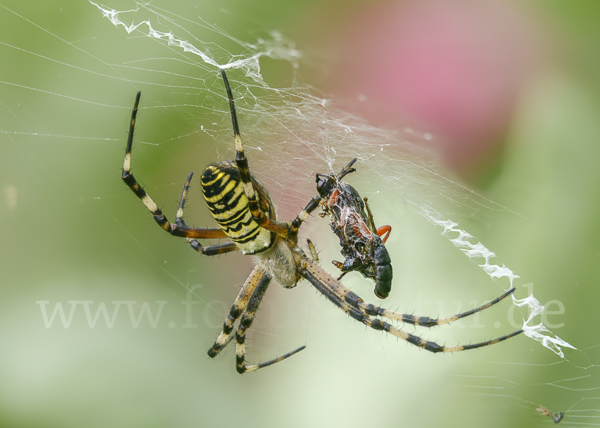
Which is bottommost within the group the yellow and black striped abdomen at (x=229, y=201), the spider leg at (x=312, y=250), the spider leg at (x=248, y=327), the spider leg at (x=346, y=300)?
the spider leg at (x=248, y=327)

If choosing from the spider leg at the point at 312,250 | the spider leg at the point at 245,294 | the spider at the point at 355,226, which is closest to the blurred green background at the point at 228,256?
the spider leg at the point at 245,294

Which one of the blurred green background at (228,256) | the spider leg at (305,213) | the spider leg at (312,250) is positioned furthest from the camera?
the spider leg at (312,250)

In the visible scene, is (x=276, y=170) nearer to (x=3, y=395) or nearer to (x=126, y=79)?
(x=126, y=79)

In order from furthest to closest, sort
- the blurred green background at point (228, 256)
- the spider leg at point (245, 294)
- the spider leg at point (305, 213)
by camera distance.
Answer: the spider leg at point (245, 294), the spider leg at point (305, 213), the blurred green background at point (228, 256)

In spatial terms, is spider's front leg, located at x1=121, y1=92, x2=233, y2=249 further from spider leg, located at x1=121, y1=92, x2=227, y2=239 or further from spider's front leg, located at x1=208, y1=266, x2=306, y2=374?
spider's front leg, located at x1=208, y1=266, x2=306, y2=374

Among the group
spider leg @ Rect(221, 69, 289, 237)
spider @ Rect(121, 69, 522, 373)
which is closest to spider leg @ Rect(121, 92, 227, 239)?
spider @ Rect(121, 69, 522, 373)

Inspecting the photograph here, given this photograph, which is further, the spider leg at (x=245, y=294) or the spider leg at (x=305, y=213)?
the spider leg at (x=245, y=294)

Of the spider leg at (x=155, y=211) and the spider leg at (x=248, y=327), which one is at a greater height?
the spider leg at (x=155, y=211)

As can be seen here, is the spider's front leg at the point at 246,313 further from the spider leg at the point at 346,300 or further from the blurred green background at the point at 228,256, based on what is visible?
the spider leg at the point at 346,300

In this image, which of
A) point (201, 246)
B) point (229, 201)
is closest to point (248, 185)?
point (229, 201)
